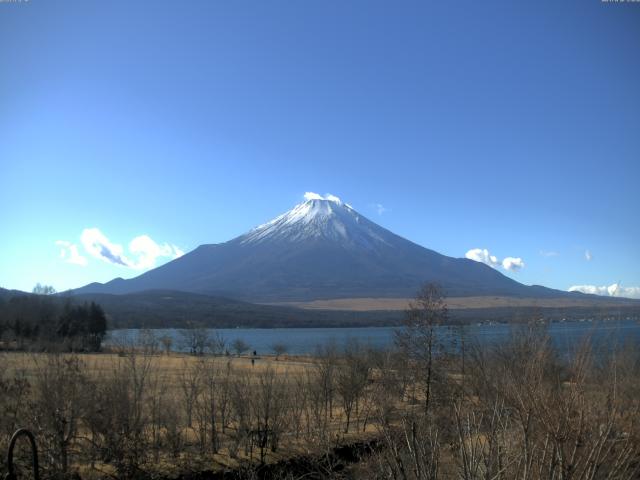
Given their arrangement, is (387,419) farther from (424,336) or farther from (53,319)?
(53,319)

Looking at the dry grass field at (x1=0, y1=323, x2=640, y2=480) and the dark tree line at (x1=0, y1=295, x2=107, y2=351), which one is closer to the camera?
the dry grass field at (x1=0, y1=323, x2=640, y2=480)

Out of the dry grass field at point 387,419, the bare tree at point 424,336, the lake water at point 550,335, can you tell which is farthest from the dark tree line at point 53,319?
the dry grass field at point 387,419

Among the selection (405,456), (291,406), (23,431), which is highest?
(23,431)

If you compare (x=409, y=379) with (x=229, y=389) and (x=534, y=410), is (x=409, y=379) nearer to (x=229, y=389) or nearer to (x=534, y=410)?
(x=229, y=389)

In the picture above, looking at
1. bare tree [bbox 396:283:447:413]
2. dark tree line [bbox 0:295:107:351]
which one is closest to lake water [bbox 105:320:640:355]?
bare tree [bbox 396:283:447:413]

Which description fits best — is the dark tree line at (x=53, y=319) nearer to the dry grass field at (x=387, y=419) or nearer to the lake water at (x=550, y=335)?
the lake water at (x=550, y=335)

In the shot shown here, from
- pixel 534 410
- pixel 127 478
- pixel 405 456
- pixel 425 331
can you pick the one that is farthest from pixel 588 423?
pixel 425 331

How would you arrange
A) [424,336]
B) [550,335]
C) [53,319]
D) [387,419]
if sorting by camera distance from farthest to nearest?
[53,319]
[424,336]
[550,335]
[387,419]

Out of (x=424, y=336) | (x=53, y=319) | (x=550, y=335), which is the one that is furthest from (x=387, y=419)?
(x=53, y=319)

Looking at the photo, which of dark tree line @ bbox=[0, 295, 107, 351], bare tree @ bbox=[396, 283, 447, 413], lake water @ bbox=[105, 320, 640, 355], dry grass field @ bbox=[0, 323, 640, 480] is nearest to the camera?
Answer: dry grass field @ bbox=[0, 323, 640, 480]

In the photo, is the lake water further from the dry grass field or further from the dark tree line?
the dark tree line

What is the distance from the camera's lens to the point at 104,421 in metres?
13.9

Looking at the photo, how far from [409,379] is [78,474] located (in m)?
15.3

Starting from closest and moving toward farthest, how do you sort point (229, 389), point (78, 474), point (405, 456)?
point (405, 456), point (78, 474), point (229, 389)
